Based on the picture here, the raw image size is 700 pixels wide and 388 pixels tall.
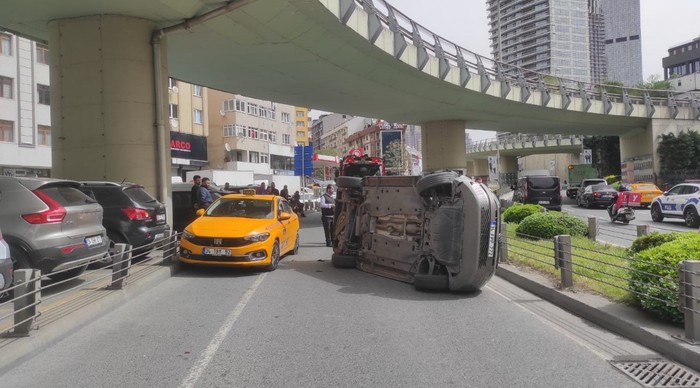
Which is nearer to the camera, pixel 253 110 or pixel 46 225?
pixel 46 225

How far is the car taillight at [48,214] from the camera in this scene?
7.11m

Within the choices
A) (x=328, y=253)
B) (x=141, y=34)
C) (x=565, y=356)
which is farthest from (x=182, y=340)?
(x=141, y=34)

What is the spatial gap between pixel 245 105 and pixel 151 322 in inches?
2110

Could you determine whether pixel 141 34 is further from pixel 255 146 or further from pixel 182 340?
pixel 255 146

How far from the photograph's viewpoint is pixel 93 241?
26.3 ft

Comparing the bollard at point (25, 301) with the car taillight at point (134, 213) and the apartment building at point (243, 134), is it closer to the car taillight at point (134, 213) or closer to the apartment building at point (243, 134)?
the car taillight at point (134, 213)

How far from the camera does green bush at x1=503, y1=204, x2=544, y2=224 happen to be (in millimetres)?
16628

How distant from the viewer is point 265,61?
1786 cm

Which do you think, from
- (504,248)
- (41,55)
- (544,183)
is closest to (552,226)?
(504,248)

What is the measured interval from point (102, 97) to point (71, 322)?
8298 mm

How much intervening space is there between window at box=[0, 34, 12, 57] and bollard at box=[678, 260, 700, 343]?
37.8m

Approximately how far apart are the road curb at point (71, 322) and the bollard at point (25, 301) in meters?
0.11

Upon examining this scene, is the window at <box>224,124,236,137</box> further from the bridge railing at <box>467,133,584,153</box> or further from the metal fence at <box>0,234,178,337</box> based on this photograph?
the metal fence at <box>0,234,178,337</box>

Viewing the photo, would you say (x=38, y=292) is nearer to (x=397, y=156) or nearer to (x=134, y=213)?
(x=134, y=213)
